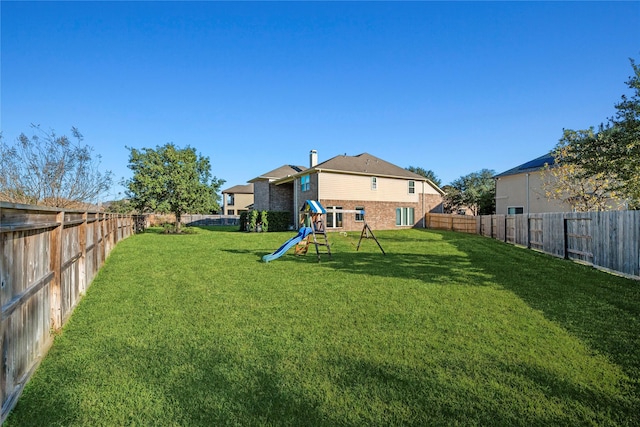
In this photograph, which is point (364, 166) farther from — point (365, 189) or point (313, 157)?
point (313, 157)

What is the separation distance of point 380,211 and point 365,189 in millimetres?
2333

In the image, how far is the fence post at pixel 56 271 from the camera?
388 centimetres

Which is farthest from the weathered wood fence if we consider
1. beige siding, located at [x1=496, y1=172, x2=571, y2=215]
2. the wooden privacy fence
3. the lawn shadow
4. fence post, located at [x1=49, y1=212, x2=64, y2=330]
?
fence post, located at [x1=49, y1=212, x2=64, y2=330]

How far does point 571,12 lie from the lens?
10062 mm

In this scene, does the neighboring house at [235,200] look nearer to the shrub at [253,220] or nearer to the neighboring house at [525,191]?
the shrub at [253,220]

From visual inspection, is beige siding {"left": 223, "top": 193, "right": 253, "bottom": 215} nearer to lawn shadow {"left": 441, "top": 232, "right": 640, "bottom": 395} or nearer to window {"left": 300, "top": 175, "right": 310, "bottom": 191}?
window {"left": 300, "top": 175, "right": 310, "bottom": 191}

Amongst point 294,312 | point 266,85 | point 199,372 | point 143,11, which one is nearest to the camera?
point 199,372

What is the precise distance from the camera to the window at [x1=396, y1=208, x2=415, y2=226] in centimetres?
2672

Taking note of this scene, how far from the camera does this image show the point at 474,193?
39.5 m

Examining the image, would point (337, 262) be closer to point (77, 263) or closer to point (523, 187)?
point (77, 263)

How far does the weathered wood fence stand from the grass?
3.99ft

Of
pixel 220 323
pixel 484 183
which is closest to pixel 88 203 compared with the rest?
pixel 220 323

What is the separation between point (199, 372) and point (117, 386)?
705 mm

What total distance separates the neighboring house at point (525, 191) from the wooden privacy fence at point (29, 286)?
923 inches
